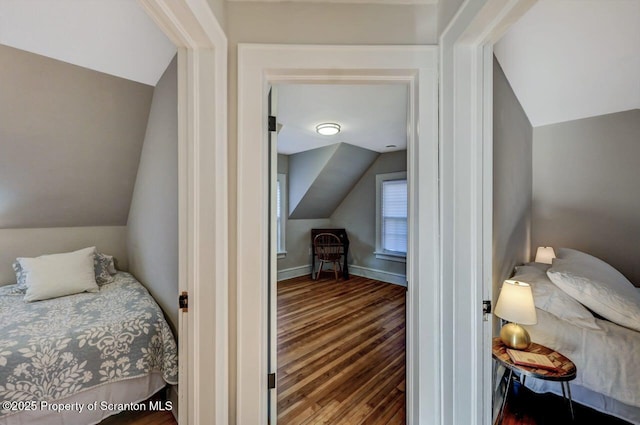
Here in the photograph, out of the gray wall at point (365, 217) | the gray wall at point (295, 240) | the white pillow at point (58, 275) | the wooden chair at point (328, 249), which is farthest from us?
the wooden chair at point (328, 249)

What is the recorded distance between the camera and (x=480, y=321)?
3.17ft

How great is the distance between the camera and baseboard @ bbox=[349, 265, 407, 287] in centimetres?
421

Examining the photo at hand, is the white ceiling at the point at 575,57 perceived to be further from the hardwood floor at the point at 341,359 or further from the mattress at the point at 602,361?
the hardwood floor at the point at 341,359

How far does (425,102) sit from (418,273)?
2.65 feet

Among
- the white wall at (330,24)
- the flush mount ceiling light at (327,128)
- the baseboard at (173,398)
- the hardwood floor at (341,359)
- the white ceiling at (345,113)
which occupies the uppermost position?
the white ceiling at (345,113)

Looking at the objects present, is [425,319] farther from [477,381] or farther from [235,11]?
[235,11]

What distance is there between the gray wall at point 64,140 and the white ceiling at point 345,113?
1.24 metres

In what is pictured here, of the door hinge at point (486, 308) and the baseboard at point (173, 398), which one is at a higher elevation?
the door hinge at point (486, 308)

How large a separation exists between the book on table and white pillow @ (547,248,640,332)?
49 cm

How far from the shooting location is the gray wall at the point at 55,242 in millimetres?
2100

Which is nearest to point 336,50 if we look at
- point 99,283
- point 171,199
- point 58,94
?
point 171,199

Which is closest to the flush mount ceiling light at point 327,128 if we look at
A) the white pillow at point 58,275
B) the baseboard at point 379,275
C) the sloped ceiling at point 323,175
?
the sloped ceiling at point 323,175

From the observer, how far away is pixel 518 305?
1270 millimetres

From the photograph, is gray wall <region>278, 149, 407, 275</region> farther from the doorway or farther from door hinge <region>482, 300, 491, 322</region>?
door hinge <region>482, 300, 491, 322</region>
